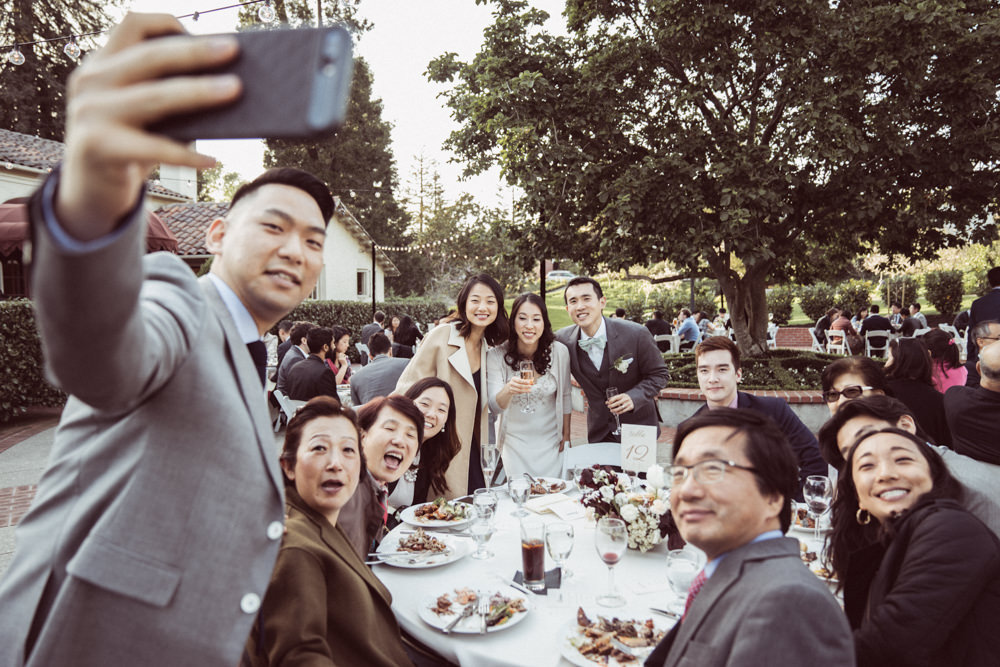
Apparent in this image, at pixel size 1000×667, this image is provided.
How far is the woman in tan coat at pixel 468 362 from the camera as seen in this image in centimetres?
434

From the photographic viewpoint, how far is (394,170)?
33.8 m

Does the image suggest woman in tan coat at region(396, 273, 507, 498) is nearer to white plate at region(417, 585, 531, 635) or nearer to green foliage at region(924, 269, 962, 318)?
white plate at region(417, 585, 531, 635)

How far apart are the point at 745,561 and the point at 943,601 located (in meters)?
0.71

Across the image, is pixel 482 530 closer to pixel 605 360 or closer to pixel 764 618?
pixel 764 618

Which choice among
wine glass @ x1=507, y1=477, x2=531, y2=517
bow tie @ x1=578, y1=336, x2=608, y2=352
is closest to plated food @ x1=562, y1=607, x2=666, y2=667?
wine glass @ x1=507, y1=477, x2=531, y2=517

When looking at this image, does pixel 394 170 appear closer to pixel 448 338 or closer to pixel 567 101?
pixel 567 101

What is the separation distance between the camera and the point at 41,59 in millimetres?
22766

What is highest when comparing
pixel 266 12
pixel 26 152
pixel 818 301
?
pixel 26 152

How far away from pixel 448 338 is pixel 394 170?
31502mm

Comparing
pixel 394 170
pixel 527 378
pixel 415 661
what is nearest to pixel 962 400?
pixel 527 378

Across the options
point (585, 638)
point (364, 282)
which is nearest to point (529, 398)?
point (585, 638)

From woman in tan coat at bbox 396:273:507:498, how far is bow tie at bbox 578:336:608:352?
79 cm

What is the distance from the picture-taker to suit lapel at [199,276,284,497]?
3.64 feet

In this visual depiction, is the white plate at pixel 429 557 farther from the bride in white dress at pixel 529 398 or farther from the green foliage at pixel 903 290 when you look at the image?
the green foliage at pixel 903 290
